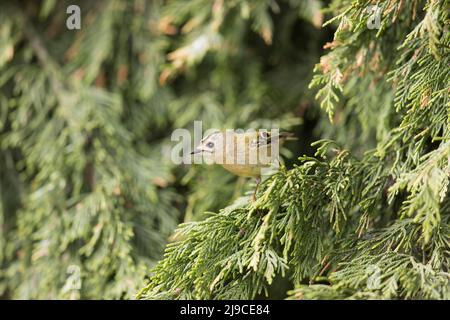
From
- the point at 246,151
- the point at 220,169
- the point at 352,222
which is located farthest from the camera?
the point at 220,169

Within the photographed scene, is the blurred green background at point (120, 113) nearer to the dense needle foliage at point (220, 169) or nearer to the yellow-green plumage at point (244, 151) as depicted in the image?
the dense needle foliage at point (220, 169)

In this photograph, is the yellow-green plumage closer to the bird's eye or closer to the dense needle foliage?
the bird's eye

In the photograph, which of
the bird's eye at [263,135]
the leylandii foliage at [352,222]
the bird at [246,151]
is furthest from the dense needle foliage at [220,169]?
the bird's eye at [263,135]

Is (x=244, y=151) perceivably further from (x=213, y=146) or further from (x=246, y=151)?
(x=213, y=146)

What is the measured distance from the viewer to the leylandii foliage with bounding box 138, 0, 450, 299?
63.6 inches

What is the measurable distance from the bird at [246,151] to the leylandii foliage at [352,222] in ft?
0.58

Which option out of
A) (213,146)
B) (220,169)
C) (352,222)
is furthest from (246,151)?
(220,169)

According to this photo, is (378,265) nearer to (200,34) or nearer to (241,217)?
(241,217)

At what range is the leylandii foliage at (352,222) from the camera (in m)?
1.61

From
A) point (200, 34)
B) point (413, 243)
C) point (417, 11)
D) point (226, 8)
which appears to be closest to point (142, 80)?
point (200, 34)

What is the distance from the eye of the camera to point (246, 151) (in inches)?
87.6

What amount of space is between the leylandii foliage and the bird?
0.18 metres

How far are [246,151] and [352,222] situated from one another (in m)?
0.50

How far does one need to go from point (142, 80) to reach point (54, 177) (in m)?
0.84
